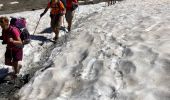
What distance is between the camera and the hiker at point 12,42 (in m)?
13.7

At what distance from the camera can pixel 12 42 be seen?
13.7 m

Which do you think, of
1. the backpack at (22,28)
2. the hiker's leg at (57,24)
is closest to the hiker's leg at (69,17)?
the hiker's leg at (57,24)

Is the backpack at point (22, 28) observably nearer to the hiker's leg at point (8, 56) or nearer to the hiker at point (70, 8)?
the hiker's leg at point (8, 56)

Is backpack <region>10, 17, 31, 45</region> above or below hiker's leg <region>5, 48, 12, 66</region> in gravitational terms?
above

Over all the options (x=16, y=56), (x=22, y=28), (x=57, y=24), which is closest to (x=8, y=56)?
(x=16, y=56)

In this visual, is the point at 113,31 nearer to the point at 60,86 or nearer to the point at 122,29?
the point at 122,29

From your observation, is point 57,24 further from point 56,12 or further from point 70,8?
point 70,8

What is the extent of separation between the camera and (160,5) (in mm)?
18609

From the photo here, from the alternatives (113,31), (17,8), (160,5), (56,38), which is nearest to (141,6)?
(160,5)

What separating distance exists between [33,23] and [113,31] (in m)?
9.32

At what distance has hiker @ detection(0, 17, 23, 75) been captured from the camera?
1368cm

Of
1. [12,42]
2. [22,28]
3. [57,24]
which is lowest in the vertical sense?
[57,24]

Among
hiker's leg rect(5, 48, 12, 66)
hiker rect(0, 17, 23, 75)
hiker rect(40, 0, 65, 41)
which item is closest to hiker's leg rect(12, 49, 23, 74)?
hiker rect(0, 17, 23, 75)

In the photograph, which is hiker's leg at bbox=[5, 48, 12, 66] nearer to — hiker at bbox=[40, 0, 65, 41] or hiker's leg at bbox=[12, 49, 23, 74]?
hiker's leg at bbox=[12, 49, 23, 74]
